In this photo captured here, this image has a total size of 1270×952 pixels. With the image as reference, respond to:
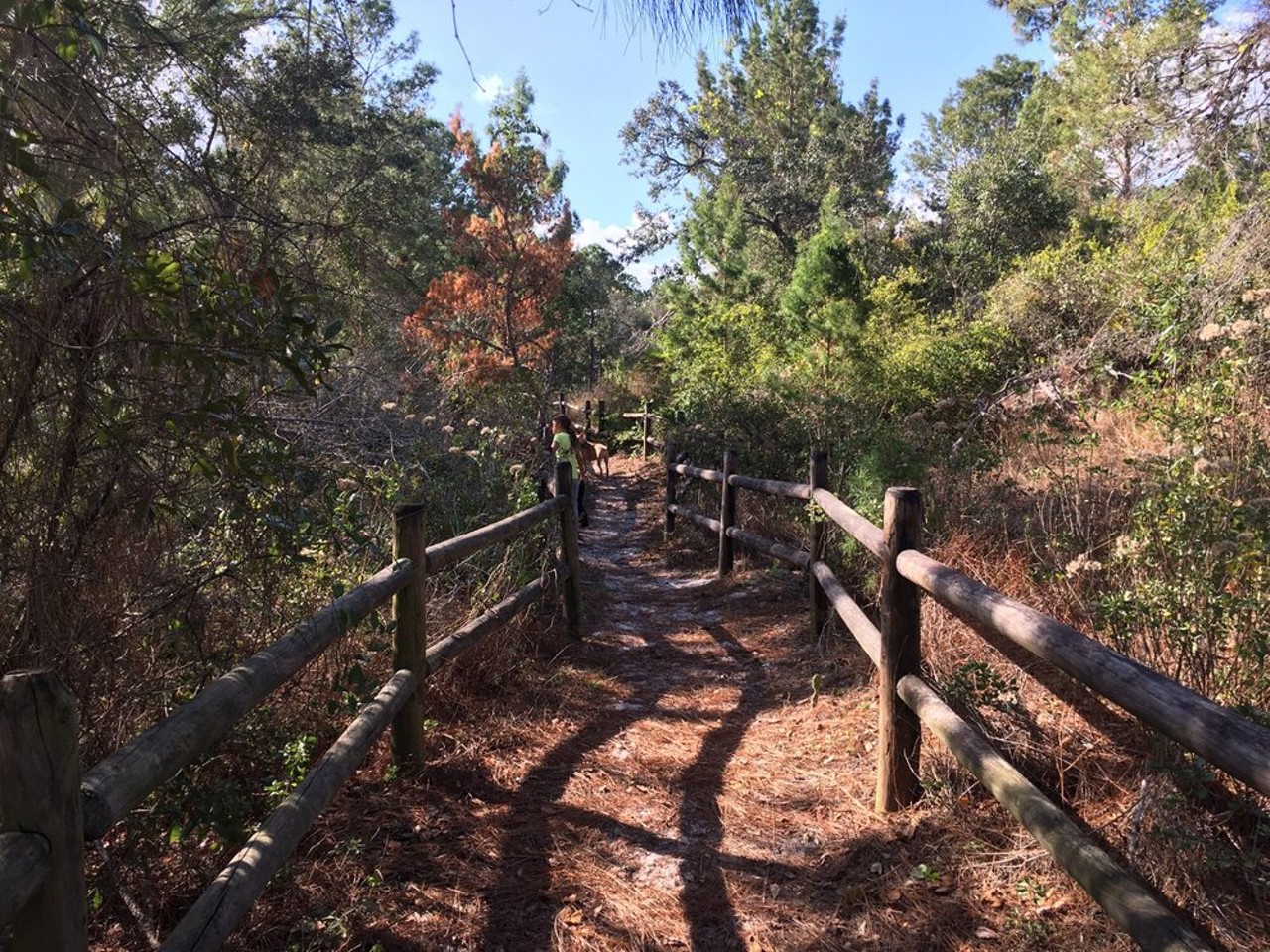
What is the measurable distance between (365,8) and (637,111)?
25173mm

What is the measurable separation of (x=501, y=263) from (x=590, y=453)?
769 centimetres

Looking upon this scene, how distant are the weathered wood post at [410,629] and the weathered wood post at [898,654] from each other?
193 cm

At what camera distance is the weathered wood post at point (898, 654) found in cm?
317

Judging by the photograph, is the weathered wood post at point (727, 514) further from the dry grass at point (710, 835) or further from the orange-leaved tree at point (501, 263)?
the orange-leaved tree at point (501, 263)

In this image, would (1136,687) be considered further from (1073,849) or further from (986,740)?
(986,740)

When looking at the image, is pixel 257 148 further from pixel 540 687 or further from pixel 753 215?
pixel 753 215

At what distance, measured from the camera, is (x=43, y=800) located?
4.45 feet

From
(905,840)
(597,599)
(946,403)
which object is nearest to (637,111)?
Result: (946,403)

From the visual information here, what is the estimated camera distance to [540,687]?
4879 millimetres

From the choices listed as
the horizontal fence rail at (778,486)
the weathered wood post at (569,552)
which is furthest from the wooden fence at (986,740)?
the weathered wood post at (569,552)

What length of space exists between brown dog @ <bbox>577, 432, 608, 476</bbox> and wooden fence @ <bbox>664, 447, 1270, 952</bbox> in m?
7.86

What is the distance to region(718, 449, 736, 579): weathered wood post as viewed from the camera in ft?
25.9

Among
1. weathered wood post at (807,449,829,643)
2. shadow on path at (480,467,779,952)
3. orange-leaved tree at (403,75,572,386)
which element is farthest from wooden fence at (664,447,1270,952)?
Result: orange-leaved tree at (403,75,572,386)

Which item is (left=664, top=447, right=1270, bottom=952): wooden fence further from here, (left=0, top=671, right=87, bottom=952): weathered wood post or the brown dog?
the brown dog
